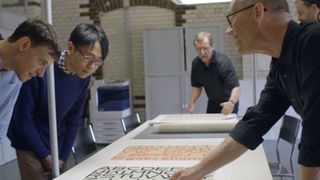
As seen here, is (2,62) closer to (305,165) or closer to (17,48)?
(17,48)

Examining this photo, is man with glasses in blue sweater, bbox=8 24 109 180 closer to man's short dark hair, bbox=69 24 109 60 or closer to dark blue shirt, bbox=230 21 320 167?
man's short dark hair, bbox=69 24 109 60

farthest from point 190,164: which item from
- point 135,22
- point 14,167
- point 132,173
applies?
point 135,22

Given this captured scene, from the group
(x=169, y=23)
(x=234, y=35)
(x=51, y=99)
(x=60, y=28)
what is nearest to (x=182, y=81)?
(x=169, y=23)

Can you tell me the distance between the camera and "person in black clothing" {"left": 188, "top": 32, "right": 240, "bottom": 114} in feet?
13.8

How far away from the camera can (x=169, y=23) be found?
7426 millimetres

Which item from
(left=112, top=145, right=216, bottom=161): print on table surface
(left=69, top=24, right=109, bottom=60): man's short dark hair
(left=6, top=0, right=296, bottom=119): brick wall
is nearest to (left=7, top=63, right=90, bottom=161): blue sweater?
(left=69, top=24, right=109, bottom=60): man's short dark hair

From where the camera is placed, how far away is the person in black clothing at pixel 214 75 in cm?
419

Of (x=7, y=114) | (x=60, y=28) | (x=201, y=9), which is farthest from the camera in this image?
(x=60, y=28)

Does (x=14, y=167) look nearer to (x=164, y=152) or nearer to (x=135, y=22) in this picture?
(x=135, y=22)

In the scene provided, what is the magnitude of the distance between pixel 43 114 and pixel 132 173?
2.53ft

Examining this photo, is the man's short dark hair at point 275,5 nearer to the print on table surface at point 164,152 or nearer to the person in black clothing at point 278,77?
the person in black clothing at point 278,77

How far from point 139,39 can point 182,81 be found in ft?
4.27

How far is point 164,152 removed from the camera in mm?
2371

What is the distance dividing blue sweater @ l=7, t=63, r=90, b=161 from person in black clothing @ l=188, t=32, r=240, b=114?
196 cm
